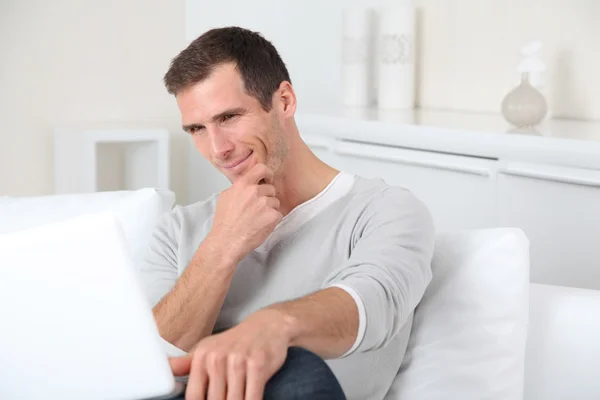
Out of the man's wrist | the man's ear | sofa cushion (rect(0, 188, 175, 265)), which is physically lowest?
the man's wrist

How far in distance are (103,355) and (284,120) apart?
1.00 metres

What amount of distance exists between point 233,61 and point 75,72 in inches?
95.9

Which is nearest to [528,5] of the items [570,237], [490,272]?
[570,237]

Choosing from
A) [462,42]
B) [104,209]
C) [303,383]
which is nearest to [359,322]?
[303,383]

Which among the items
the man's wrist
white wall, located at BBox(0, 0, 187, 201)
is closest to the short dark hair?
the man's wrist

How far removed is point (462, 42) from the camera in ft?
11.3

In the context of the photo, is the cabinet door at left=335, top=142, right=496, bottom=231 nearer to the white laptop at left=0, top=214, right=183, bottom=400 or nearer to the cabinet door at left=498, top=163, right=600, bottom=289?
the cabinet door at left=498, top=163, right=600, bottom=289

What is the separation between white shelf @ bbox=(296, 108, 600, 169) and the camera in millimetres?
2438

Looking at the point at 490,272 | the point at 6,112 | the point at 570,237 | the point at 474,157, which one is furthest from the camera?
the point at 6,112

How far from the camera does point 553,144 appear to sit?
2.45 meters

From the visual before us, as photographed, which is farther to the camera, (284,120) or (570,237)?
(570,237)

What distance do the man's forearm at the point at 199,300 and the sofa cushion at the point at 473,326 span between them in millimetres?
337

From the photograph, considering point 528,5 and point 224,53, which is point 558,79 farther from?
point 224,53

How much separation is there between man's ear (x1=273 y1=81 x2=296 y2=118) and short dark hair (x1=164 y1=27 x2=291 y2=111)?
14mm
